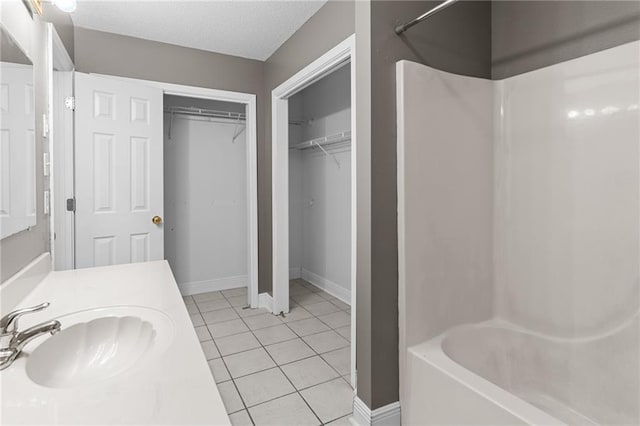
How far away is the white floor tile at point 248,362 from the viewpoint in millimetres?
2188

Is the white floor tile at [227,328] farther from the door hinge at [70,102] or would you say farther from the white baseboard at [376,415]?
the door hinge at [70,102]

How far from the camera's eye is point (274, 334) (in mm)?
2740

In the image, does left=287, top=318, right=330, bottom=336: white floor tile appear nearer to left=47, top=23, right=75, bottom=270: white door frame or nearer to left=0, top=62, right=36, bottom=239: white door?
left=47, top=23, right=75, bottom=270: white door frame

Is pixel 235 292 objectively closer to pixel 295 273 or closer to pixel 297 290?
pixel 297 290

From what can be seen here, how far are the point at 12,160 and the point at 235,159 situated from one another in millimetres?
2806

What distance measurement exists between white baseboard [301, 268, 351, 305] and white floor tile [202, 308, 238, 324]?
3.66ft

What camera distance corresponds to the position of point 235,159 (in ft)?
12.8

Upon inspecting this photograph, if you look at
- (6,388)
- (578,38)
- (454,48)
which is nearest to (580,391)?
(578,38)

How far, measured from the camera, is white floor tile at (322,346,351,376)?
7.26 feet

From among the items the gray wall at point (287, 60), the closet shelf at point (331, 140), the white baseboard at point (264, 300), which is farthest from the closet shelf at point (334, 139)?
the white baseboard at point (264, 300)

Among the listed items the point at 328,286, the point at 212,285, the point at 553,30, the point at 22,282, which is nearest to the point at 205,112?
the point at 212,285

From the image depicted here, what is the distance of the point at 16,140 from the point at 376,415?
1.88 m

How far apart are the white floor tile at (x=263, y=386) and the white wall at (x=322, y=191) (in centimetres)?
151

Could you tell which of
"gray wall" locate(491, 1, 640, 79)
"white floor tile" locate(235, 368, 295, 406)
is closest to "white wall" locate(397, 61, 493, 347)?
"gray wall" locate(491, 1, 640, 79)
